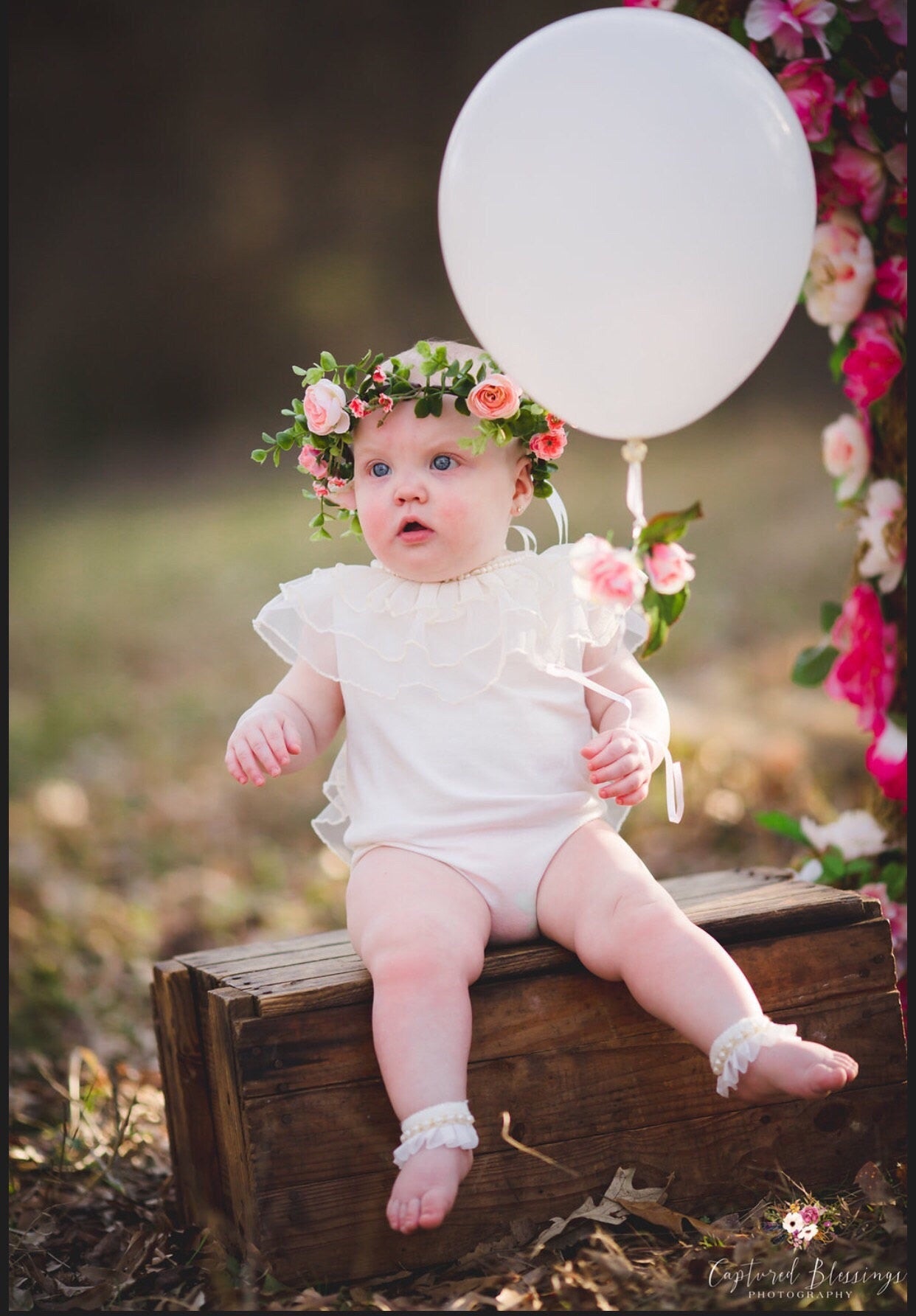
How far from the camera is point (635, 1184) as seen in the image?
194cm

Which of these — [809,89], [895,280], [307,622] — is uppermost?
[809,89]

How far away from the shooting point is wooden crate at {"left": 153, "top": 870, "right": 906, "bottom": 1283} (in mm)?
1823

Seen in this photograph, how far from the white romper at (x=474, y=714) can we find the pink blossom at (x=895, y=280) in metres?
0.78

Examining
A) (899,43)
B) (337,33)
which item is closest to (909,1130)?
(899,43)

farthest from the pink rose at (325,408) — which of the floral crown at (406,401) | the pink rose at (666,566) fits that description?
the pink rose at (666,566)

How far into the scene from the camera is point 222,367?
884 centimetres

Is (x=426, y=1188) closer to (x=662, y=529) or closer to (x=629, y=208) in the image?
(x=662, y=529)

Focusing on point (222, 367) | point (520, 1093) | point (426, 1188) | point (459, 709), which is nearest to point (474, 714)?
point (459, 709)

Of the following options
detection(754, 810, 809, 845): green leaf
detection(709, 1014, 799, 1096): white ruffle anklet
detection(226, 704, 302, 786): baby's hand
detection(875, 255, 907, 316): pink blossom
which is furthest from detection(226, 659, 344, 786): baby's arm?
detection(875, 255, 907, 316): pink blossom

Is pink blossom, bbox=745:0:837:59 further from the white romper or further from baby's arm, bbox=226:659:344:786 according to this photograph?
baby's arm, bbox=226:659:344:786

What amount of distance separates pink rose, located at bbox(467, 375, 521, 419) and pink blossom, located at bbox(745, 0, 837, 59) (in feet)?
2.52

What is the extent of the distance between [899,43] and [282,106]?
281 inches

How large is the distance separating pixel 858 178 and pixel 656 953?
4.54ft

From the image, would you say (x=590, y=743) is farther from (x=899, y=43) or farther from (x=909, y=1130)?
(x=899, y=43)
